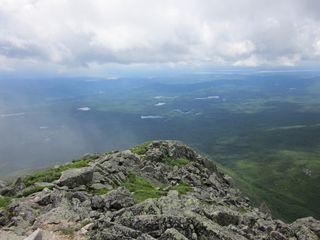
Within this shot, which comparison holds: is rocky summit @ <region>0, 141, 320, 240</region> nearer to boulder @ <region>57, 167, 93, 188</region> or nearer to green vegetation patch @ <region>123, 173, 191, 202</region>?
boulder @ <region>57, 167, 93, 188</region>

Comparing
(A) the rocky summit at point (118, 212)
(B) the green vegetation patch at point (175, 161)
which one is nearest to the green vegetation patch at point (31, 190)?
(A) the rocky summit at point (118, 212)

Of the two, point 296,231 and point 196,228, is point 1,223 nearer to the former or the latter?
point 196,228

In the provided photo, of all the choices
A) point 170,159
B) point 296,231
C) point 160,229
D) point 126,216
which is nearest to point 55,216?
point 126,216

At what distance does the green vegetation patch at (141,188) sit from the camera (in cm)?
4695

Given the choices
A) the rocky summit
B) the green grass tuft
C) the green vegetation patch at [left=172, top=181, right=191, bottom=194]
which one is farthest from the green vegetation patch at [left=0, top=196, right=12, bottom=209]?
the green vegetation patch at [left=172, top=181, right=191, bottom=194]

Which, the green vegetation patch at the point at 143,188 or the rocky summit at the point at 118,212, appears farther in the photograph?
the green vegetation patch at the point at 143,188

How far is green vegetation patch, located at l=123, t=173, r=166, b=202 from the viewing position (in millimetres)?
46950

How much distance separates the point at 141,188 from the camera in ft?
173

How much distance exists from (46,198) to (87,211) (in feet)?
19.4

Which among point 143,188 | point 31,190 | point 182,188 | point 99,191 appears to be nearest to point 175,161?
point 182,188

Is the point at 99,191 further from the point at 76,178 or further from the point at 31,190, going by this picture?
the point at 31,190

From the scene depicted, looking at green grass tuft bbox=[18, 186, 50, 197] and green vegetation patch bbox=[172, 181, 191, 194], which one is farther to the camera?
green vegetation patch bbox=[172, 181, 191, 194]

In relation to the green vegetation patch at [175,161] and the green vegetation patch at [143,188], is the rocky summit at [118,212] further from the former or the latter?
the green vegetation patch at [175,161]

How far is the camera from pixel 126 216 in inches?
1107
